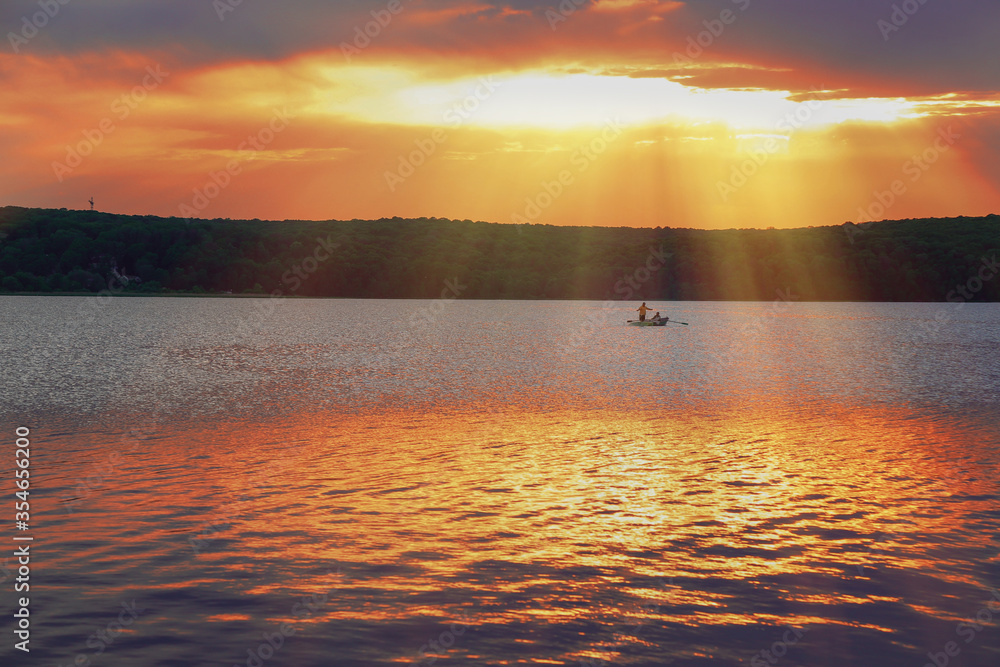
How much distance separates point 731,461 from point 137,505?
14.4 m

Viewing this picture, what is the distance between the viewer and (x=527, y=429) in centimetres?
2827

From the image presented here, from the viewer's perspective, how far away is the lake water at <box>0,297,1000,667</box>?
1095 cm

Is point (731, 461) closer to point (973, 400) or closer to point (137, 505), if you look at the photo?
point (137, 505)

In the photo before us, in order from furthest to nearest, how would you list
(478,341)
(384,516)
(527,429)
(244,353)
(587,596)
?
(478,341), (244,353), (527,429), (384,516), (587,596)

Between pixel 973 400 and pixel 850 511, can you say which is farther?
pixel 973 400

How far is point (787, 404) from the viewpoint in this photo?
3647 cm

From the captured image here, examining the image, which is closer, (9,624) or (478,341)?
(9,624)

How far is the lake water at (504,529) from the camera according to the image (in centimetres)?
1095

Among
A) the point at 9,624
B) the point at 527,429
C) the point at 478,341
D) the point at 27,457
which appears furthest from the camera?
the point at 478,341

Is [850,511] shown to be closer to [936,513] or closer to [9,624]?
[936,513]

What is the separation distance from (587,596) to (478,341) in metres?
70.8


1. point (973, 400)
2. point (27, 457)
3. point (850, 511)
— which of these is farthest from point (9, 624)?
point (973, 400)

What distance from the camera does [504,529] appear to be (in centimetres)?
1583

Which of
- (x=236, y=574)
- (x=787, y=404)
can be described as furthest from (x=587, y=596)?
(x=787, y=404)
